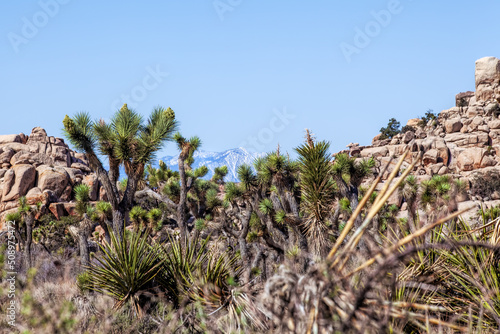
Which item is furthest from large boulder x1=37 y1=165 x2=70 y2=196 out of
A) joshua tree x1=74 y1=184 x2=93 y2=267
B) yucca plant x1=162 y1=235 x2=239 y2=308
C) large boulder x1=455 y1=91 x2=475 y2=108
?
large boulder x1=455 y1=91 x2=475 y2=108

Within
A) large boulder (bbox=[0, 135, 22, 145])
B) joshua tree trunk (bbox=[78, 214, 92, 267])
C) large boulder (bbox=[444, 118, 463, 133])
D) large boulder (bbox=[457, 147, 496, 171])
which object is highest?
large boulder (bbox=[444, 118, 463, 133])

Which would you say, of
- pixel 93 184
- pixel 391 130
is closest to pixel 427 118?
pixel 391 130

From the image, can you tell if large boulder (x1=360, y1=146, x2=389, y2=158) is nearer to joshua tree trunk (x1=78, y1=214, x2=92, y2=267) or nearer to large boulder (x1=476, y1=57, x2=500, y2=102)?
large boulder (x1=476, y1=57, x2=500, y2=102)

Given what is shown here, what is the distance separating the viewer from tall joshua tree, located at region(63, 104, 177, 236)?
51.2 feet

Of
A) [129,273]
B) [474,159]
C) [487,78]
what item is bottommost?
[129,273]

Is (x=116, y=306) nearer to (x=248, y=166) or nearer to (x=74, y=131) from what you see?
(x=74, y=131)

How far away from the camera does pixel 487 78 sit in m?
57.2

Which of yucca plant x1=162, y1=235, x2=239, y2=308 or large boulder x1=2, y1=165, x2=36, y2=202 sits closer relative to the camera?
yucca plant x1=162, y1=235, x2=239, y2=308

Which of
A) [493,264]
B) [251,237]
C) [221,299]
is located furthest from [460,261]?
[251,237]

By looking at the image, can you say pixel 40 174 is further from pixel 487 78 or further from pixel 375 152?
pixel 487 78

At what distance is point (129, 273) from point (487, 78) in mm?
61208

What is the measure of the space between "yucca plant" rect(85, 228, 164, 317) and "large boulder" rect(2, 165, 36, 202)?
37.4 metres

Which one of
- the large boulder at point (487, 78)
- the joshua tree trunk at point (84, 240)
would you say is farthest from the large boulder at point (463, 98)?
the joshua tree trunk at point (84, 240)

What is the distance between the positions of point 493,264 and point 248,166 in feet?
60.0
